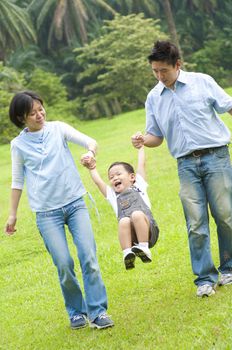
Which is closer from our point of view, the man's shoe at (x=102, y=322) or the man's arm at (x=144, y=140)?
the man's shoe at (x=102, y=322)

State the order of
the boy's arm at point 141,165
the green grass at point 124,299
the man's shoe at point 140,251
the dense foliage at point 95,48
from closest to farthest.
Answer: the green grass at point 124,299 < the man's shoe at point 140,251 < the boy's arm at point 141,165 < the dense foliage at point 95,48

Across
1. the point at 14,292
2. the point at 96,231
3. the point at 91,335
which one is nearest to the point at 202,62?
the point at 96,231

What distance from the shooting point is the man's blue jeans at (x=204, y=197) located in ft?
19.4

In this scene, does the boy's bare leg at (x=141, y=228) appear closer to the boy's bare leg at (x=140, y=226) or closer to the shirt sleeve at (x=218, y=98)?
the boy's bare leg at (x=140, y=226)

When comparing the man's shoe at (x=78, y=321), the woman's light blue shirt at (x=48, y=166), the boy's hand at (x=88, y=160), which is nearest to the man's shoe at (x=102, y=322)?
the man's shoe at (x=78, y=321)

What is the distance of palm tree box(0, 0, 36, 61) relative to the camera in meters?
39.3

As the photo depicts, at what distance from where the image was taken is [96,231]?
1185 cm

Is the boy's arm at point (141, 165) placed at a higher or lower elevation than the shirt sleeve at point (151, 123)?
lower

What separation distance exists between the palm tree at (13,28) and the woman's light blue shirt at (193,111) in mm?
34488

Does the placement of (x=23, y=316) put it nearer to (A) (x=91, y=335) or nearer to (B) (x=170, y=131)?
(A) (x=91, y=335)

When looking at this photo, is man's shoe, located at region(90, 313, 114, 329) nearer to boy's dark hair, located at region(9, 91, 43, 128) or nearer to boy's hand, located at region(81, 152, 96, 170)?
boy's hand, located at region(81, 152, 96, 170)

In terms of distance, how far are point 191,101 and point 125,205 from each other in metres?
0.99

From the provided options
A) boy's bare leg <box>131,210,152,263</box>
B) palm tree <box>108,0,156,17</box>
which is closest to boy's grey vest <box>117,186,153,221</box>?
boy's bare leg <box>131,210,152,263</box>

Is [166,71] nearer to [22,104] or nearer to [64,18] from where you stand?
[22,104]
